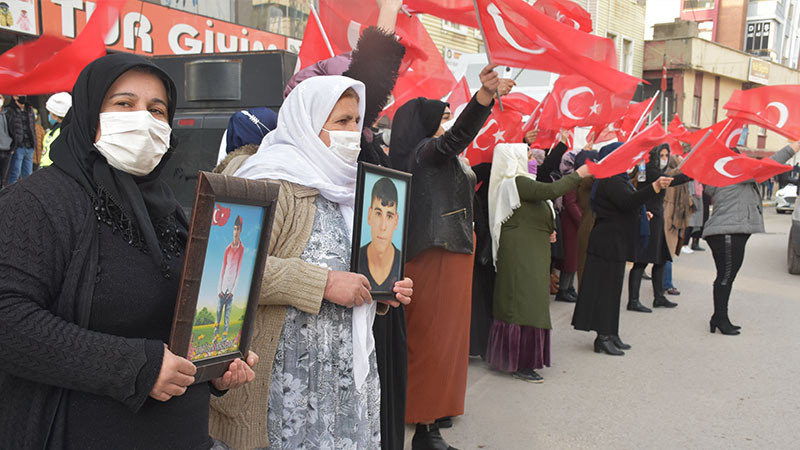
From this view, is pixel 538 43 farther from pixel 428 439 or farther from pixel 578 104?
pixel 578 104

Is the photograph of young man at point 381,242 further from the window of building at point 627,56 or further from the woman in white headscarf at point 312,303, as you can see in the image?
the window of building at point 627,56

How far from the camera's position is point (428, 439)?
159 inches

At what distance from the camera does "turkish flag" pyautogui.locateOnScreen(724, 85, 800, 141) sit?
6.51m

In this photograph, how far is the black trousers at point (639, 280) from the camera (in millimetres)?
8445

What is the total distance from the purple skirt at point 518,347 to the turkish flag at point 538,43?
2.37 meters

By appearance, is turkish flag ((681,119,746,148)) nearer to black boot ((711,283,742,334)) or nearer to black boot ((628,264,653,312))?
black boot ((711,283,742,334))

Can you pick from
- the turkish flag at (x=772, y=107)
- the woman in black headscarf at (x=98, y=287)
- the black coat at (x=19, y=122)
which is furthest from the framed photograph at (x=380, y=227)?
the black coat at (x=19, y=122)

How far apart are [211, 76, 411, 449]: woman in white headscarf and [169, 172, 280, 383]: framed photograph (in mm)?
366

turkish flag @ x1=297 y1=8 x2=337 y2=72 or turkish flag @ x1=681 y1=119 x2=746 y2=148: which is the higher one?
turkish flag @ x1=297 y1=8 x2=337 y2=72

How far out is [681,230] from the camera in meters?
10.6

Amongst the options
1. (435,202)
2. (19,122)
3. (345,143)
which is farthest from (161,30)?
(345,143)

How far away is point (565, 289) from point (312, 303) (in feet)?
24.3

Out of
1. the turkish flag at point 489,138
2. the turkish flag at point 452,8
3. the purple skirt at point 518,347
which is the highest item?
the turkish flag at point 452,8

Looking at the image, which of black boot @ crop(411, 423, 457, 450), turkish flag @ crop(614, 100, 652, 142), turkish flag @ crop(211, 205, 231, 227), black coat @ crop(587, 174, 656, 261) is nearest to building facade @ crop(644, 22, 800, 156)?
turkish flag @ crop(614, 100, 652, 142)
